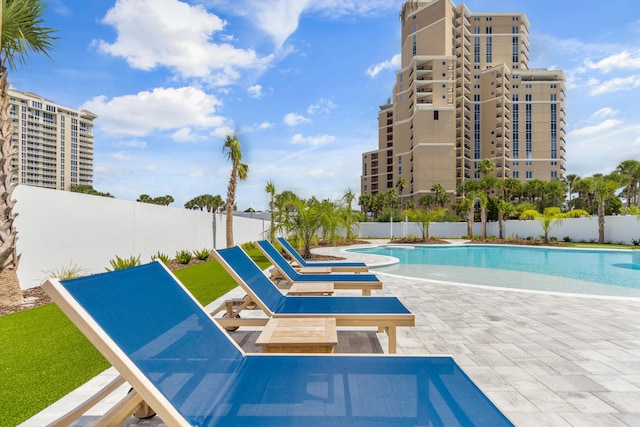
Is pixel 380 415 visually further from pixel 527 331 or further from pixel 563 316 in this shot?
pixel 563 316

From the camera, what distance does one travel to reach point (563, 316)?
541 centimetres

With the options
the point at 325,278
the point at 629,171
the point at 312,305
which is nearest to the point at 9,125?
the point at 325,278

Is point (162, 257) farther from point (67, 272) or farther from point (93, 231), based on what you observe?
point (67, 272)

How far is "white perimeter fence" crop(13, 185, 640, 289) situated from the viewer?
741cm

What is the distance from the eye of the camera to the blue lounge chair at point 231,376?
1572 millimetres

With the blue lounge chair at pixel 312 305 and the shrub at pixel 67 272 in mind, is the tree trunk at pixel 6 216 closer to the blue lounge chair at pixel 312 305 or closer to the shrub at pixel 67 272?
the shrub at pixel 67 272

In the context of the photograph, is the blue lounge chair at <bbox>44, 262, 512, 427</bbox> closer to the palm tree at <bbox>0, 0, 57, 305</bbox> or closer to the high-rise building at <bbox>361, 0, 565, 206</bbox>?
the palm tree at <bbox>0, 0, 57, 305</bbox>

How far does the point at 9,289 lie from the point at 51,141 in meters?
126

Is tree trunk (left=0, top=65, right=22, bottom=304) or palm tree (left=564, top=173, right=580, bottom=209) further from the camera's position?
palm tree (left=564, top=173, right=580, bottom=209)

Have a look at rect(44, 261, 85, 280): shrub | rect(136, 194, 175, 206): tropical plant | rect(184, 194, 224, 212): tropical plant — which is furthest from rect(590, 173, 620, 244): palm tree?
rect(136, 194, 175, 206): tropical plant

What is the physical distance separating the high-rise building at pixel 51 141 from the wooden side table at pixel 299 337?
119186 millimetres

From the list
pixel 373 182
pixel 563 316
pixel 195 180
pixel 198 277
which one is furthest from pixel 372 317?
pixel 373 182

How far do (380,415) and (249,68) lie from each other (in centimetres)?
1384

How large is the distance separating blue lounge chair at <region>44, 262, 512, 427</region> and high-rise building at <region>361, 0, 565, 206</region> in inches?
2624
